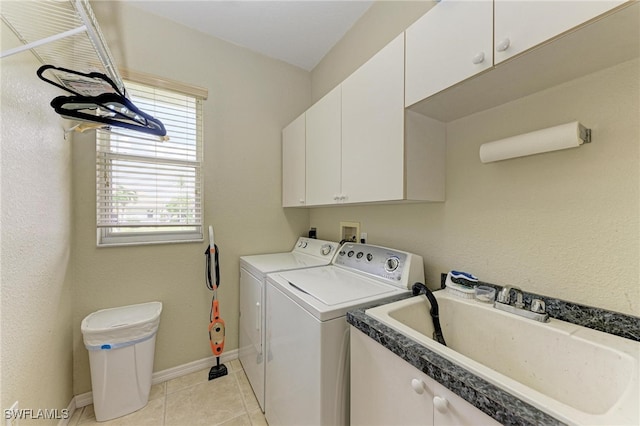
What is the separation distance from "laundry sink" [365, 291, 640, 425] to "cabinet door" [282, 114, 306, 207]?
1286 millimetres

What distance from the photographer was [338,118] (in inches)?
62.1

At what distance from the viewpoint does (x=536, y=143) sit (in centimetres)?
93

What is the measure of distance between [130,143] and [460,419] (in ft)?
7.73

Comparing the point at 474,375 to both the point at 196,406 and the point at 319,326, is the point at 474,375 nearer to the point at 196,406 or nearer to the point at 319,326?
the point at 319,326

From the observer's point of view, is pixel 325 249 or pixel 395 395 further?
pixel 325 249

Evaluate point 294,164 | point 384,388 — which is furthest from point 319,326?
point 294,164

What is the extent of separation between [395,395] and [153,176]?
6.76ft

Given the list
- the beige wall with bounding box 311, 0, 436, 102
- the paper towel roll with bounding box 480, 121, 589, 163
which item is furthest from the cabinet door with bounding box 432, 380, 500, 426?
the beige wall with bounding box 311, 0, 436, 102

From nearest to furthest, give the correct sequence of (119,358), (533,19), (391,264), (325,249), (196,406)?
(533,19)
(391,264)
(119,358)
(196,406)
(325,249)

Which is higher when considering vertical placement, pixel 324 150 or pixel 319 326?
pixel 324 150

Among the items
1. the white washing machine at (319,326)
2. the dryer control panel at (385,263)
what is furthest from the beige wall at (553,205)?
the white washing machine at (319,326)

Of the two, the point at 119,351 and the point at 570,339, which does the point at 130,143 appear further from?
the point at 570,339

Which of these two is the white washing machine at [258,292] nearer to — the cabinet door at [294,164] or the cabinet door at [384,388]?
the cabinet door at [294,164]

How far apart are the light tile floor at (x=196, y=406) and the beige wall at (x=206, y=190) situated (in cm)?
17
